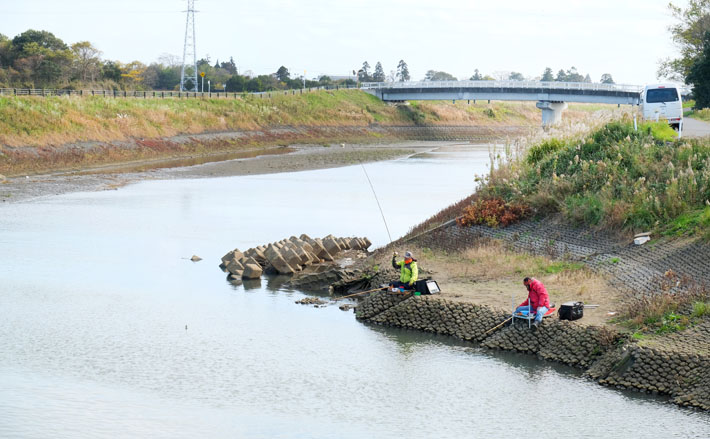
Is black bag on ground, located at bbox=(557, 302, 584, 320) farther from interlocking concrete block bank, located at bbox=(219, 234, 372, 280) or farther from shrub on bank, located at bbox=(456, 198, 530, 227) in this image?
interlocking concrete block bank, located at bbox=(219, 234, 372, 280)

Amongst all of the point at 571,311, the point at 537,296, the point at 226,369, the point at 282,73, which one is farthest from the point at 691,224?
the point at 282,73

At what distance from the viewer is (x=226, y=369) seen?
23031 mm

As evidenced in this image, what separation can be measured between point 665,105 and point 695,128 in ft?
15.3

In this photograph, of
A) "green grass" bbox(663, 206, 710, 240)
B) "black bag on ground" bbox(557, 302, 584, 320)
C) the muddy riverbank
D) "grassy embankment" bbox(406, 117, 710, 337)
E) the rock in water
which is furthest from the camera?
the rock in water

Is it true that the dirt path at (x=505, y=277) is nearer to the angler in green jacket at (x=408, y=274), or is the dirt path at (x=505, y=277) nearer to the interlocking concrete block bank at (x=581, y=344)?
the interlocking concrete block bank at (x=581, y=344)

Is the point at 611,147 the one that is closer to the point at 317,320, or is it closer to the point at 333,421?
the point at 317,320

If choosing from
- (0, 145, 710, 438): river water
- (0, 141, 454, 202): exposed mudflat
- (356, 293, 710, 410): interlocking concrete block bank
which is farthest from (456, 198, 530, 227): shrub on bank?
(0, 141, 454, 202): exposed mudflat

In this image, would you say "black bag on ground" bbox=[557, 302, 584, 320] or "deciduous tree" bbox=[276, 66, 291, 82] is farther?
"deciduous tree" bbox=[276, 66, 291, 82]

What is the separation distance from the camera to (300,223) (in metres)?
45.8

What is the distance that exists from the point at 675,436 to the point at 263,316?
13772 mm

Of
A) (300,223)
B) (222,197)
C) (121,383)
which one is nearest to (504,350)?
(121,383)

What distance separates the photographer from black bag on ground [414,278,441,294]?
27047mm

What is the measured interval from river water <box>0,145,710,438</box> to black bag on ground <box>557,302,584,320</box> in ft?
5.44

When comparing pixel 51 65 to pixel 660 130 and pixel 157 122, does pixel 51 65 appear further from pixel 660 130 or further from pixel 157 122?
pixel 660 130
